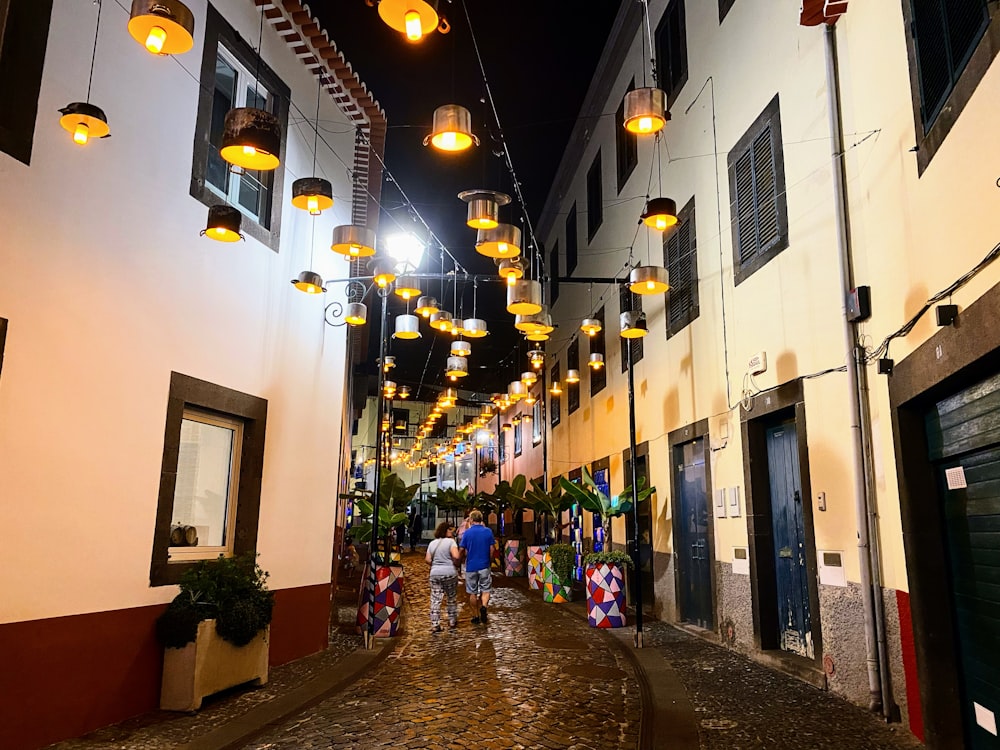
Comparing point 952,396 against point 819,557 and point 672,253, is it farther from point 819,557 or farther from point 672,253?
point 672,253

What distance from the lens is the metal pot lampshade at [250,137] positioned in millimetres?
5727

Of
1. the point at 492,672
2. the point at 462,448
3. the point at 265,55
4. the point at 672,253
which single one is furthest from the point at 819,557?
the point at 462,448

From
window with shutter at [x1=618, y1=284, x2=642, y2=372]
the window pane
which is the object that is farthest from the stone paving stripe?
window with shutter at [x1=618, y1=284, x2=642, y2=372]

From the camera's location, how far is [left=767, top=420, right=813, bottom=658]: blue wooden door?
27.8 ft

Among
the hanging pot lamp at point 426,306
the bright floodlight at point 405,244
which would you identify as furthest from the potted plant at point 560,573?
the bright floodlight at point 405,244

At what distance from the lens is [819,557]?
7.63 metres

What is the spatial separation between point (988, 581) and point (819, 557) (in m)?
2.71

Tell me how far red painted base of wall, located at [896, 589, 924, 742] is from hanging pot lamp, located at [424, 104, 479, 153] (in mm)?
5153

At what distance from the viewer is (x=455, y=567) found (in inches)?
486

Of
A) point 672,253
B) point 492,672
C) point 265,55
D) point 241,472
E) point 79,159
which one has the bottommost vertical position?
point 492,672

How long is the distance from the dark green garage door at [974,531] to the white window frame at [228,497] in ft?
22.4

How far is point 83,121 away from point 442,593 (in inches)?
343

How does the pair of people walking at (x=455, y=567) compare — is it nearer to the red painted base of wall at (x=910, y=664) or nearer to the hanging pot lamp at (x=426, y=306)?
the hanging pot lamp at (x=426, y=306)

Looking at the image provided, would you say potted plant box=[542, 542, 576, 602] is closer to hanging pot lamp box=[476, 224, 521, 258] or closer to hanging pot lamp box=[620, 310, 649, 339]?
hanging pot lamp box=[620, 310, 649, 339]
